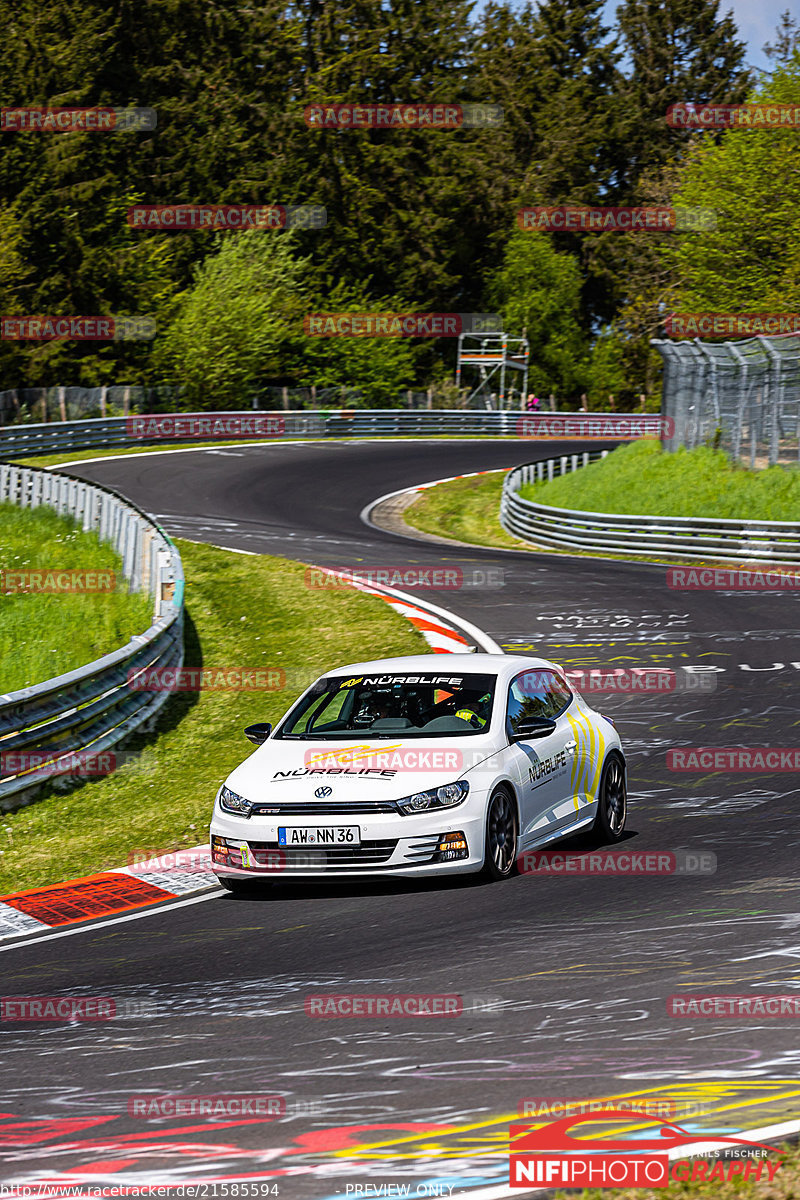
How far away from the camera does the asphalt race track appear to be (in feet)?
17.5

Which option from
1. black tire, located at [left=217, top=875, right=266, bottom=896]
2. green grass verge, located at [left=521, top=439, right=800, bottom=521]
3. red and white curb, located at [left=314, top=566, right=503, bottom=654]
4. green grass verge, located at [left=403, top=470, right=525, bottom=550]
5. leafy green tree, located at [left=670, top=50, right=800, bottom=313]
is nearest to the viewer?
black tire, located at [left=217, top=875, right=266, bottom=896]

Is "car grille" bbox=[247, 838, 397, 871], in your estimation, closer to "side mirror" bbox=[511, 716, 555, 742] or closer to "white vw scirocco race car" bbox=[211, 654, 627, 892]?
"white vw scirocco race car" bbox=[211, 654, 627, 892]

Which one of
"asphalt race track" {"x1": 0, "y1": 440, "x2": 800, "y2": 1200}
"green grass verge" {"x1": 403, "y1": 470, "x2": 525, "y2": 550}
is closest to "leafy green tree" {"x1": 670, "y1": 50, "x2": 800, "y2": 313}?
"green grass verge" {"x1": 403, "y1": 470, "x2": 525, "y2": 550}

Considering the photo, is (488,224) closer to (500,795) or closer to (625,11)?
(625,11)

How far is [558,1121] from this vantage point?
5.35m

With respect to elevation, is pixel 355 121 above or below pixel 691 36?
below

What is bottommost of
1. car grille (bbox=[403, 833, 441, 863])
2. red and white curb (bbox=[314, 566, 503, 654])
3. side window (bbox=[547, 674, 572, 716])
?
red and white curb (bbox=[314, 566, 503, 654])

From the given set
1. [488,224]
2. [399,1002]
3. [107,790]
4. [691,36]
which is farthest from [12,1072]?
[691,36]

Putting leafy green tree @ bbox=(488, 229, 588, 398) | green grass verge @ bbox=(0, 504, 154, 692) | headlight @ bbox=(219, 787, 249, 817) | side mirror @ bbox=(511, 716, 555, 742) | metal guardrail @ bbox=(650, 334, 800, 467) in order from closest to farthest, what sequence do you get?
headlight @ bbox=(219, 787, 249, 817) < side mirror @ bbox=(511, 716, 555, 742) < green grass verge @ bbox=(0, 504, 154, 692) < metal guardrail @ bbox=(650, 334, 800, 467) < leafy green tree @ bbox=(488, 229, 588, 398)

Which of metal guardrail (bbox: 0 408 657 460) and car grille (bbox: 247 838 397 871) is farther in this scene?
metal guardrail (bbox: 0 408 657 460)

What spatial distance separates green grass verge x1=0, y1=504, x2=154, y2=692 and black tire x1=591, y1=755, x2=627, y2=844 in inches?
251

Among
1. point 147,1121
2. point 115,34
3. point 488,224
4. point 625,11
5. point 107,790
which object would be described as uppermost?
point 625,11

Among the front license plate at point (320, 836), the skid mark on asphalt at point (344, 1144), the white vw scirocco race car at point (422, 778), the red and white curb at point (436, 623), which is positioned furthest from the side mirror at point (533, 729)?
the red and white curb at point (436, 623)

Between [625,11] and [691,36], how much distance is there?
179 inches
